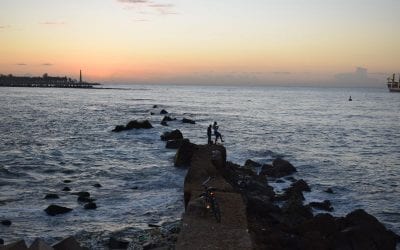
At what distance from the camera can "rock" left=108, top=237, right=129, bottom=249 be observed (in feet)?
45.4

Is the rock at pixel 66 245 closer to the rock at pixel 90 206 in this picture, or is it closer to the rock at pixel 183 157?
the rock at pixel 90 206

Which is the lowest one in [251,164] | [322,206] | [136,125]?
[322,206]

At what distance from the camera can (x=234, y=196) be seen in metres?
15.1

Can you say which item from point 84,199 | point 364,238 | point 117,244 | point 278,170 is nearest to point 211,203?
point 117,244

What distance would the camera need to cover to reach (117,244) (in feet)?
45.6

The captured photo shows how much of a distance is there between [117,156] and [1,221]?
15383 mm

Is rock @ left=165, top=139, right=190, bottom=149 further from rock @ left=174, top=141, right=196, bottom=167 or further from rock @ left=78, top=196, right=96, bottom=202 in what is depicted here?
rock @ left=78, top=196, right=96, bottom=202

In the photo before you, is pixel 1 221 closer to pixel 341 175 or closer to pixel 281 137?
pixel 341 175

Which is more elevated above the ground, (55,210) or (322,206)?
(55,210)

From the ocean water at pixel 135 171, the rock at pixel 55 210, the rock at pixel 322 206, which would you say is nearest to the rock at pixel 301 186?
the ocean water at pixel 135 171

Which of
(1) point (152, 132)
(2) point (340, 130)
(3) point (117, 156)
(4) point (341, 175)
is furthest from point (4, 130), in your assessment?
(2) point (340, 130)

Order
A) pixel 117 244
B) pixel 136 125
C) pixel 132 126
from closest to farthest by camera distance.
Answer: pixel 117 244 < pixel 132 126 < pixel 136 125

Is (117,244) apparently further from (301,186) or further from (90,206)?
Result: (301,186)

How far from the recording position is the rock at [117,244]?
13.8 metres
